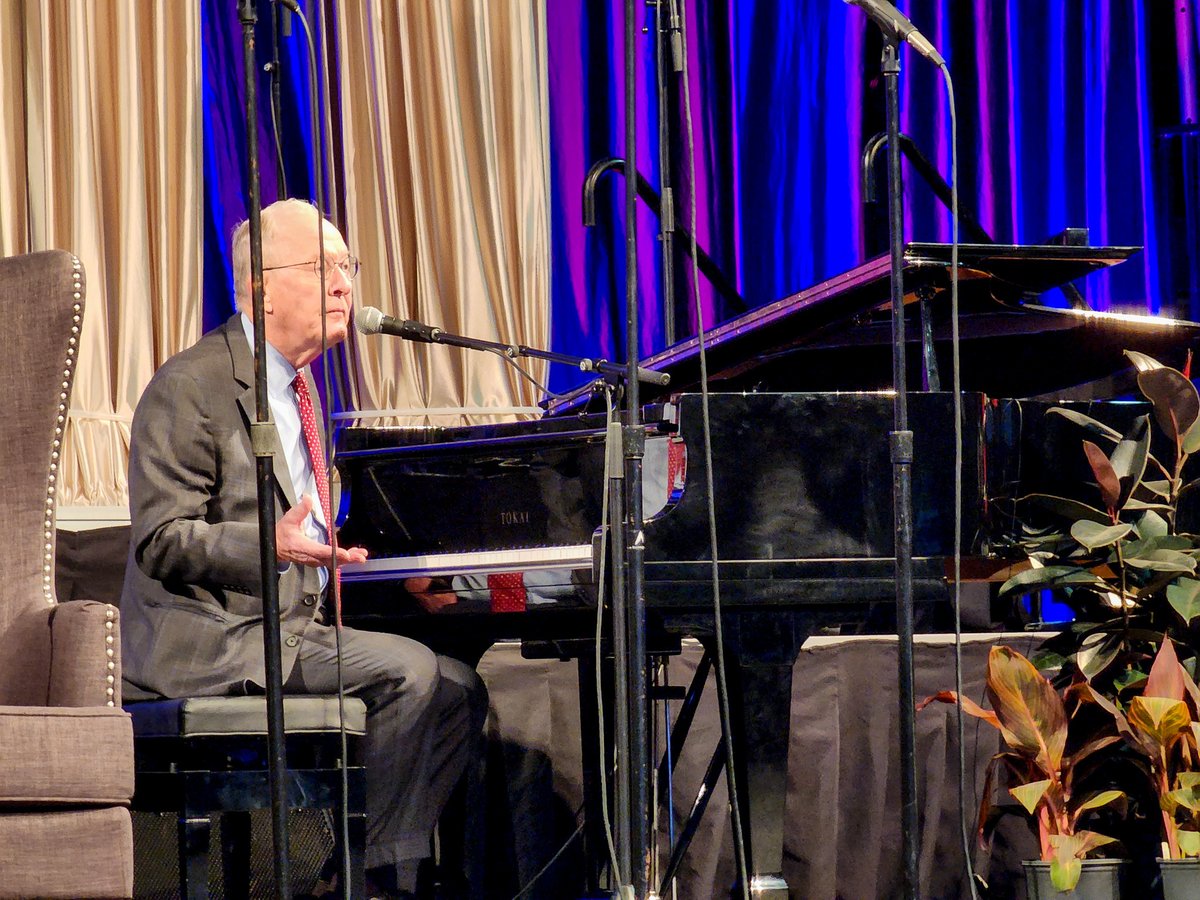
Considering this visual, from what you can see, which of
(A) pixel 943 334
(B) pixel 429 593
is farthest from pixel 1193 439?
(B) pixel 429 593

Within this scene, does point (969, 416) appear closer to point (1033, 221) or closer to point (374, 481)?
point (374, 481)

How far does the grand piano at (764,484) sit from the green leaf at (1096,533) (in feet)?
0.54

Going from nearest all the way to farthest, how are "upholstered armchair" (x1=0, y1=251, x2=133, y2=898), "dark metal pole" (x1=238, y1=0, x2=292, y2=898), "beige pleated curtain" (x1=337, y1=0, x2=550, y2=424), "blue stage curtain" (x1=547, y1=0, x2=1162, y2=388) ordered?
"dark metal pole" (x1=238, y1=0, x2=292, y2=898) < "upholstered armchair" (x1=0, y1=251, x2=133, y2=898) < "beige pleated curtain" (x1=337, y1=0, x2=550, y2=424) < "blue stage curtain" (x1=547, y1=0, x2=1162, y2=388)

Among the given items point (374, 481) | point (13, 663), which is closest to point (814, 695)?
point (374, 481)

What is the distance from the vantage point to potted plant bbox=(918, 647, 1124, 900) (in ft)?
9.92

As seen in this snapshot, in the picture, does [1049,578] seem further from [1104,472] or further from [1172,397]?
[1172,397]

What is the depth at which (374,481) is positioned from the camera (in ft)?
10.7

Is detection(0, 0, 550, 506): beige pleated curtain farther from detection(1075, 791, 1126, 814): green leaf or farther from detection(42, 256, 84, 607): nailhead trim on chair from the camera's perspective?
detection(1075, 791, 1126, 814): green leaf

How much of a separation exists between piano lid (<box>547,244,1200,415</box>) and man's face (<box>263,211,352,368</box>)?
0.52 metres

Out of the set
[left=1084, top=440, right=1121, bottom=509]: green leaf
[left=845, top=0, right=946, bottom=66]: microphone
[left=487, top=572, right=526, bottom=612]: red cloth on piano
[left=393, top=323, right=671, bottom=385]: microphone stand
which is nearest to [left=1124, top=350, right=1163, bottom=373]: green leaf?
[left=1084, top=440, right=1121, bottom=509]: green leaf

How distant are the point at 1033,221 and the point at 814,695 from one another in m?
1.99

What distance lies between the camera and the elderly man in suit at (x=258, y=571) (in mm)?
2730

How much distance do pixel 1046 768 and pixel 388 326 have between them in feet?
5.23

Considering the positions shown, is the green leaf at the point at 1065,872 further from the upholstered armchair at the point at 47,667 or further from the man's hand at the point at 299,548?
the upholstered armchair at the point at 47,667
